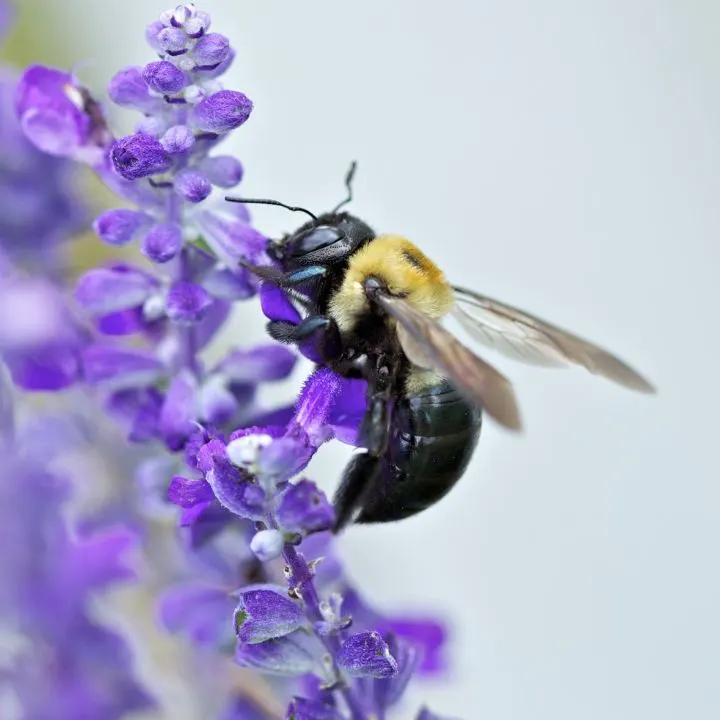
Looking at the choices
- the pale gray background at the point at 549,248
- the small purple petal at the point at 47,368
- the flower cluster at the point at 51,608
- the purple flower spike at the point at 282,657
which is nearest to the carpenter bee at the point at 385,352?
the purple flower spike at the point at 282,657

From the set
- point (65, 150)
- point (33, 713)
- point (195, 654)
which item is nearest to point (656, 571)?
point (195, 654)

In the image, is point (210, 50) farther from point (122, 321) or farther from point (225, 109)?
point (122, 321)

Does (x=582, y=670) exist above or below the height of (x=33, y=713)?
below

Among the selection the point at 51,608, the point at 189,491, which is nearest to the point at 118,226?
the point at 189,491

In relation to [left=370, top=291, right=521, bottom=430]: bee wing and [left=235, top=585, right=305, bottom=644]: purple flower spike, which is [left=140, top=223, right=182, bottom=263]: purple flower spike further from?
[left=235, top=585, right=305, bottom=644]: purple flower spike

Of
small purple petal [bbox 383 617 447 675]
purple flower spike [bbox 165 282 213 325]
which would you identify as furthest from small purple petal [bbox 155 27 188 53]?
small purple petal [bbox 383 617 447 675]

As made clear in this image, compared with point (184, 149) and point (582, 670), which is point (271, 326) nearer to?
point (184, 149)
